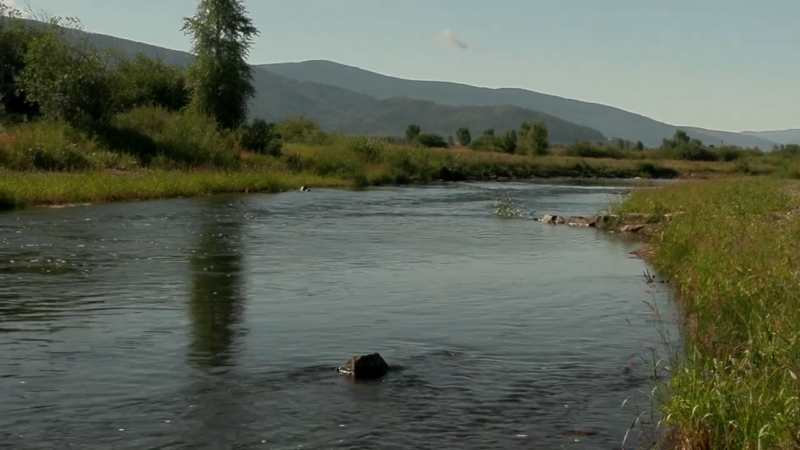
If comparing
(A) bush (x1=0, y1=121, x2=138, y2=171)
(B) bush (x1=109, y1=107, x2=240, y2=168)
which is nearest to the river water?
(A) bush (x1=0, y1=121, x2=138, y2=171)

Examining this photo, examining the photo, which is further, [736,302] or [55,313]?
[55,313]

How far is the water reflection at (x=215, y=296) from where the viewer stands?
496 inches

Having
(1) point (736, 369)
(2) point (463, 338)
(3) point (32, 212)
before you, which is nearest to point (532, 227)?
(3) point (32, 212)

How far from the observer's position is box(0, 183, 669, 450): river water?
30.8 feet

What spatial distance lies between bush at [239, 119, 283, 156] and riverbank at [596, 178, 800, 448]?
46.0 meters

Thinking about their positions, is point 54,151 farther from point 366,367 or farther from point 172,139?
point 366,367

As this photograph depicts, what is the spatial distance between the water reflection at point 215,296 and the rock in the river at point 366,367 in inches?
64.5

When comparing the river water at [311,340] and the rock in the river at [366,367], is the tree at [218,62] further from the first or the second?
the rock in the river at [366,367]

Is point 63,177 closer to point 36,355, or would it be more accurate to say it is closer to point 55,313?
point 55,313

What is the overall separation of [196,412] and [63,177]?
33.8m

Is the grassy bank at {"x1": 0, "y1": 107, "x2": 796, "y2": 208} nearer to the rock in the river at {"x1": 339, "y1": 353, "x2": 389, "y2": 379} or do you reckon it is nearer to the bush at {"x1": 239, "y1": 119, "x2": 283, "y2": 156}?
the bush at {"x1": 239, "y1": 119, "x2": 283, "y2": 156}

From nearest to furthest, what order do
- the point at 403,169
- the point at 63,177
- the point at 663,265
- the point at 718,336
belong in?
the point at 718,336 < the point at 663,265 < the point at 63,177 < the point at 403,169

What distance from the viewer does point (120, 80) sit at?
6469 centimetres

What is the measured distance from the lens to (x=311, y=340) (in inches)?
521
